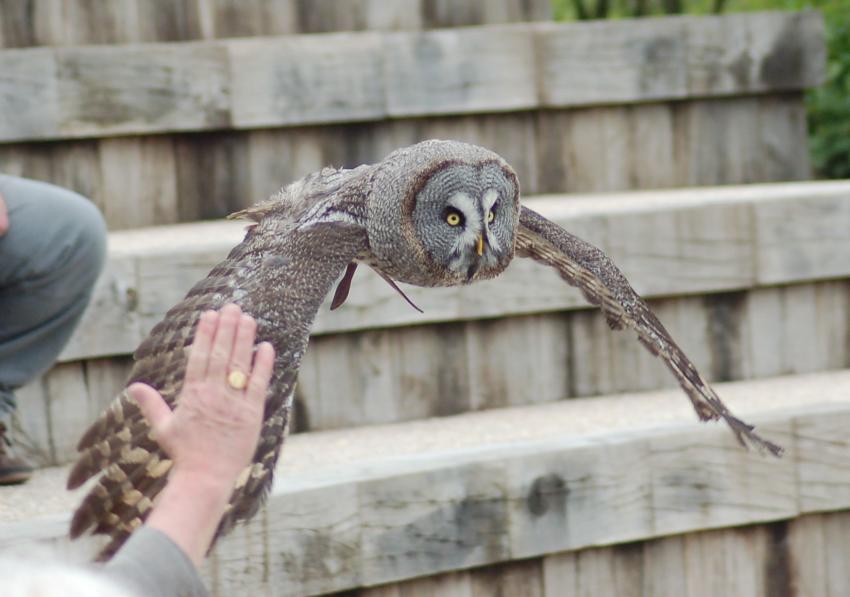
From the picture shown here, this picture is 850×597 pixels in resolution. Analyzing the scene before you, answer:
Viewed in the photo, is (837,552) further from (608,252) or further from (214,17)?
(214,17)

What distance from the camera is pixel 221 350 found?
1335 mm

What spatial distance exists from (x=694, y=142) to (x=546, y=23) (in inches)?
21.5

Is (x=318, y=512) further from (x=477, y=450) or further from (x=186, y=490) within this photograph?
(x=186, y=490)

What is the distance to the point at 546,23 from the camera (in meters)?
4.07

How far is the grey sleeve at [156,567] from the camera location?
1.17 m

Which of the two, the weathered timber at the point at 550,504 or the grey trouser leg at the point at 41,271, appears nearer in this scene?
the weathered timber at the point at 550,504

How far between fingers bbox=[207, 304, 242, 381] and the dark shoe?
133cm

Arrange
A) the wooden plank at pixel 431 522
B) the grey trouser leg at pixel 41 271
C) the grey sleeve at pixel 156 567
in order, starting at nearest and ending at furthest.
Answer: the grey sleeve at pixel 156 567 < the wooden plank at pixel 431 522 < the grey trouser leg at pixel 41 271

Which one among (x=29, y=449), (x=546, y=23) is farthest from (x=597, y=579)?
(x=546, y=23)

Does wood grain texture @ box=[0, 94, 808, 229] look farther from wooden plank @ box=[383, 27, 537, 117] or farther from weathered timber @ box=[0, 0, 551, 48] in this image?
weathered timber @ box=[0, 0, 551, 48]

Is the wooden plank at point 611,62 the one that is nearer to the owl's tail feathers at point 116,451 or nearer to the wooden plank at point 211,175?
the wooden plank at point 211,175

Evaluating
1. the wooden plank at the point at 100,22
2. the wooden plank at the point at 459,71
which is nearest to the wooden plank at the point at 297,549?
the wooden plank at the point at 459,71

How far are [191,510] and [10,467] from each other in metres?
1.39

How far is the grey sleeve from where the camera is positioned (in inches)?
45.9
